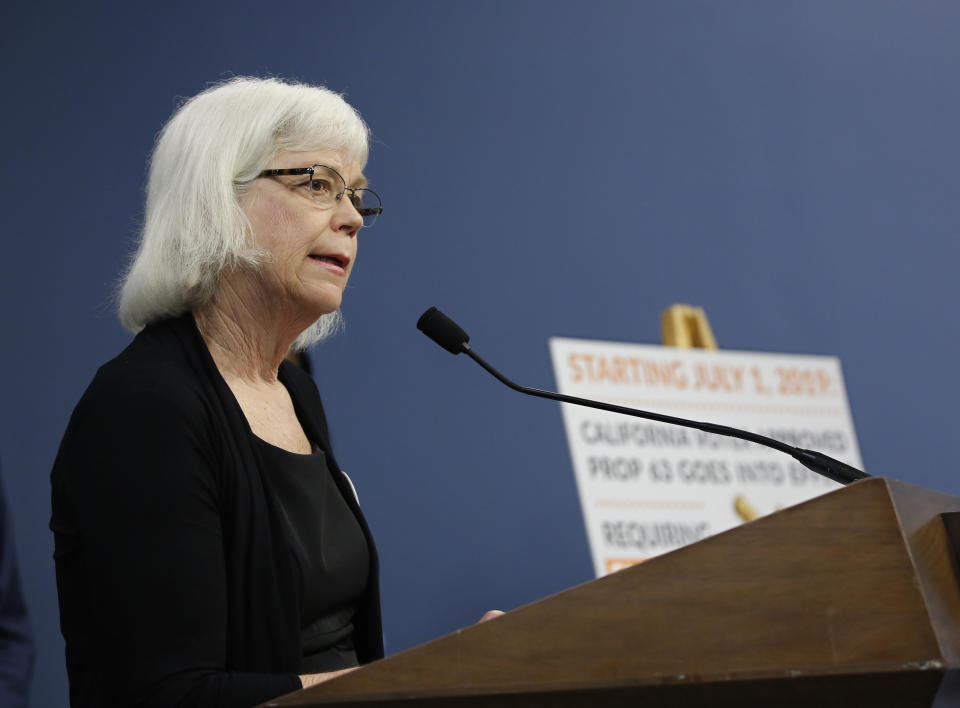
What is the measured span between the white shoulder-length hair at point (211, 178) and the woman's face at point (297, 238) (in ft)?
0.05

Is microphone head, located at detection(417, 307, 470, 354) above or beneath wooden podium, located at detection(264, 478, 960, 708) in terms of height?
above

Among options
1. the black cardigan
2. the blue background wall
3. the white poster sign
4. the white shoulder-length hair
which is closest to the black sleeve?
the black cardigan

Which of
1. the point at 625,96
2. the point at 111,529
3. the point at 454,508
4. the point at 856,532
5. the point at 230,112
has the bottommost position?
the point at 856,532

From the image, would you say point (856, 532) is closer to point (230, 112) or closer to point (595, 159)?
point (230, 112)

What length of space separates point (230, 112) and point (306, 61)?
156 cm

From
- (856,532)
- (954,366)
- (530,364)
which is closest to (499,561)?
(530,364)

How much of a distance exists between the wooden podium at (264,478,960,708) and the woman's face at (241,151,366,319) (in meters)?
0.77

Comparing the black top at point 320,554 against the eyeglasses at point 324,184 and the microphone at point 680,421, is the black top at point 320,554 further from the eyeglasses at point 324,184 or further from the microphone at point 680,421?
the eyeglasses at point 324,184

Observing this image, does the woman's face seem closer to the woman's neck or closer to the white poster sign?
the woman's neck

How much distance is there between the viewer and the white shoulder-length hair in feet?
4.54

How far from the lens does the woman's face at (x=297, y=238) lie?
1.41 meters

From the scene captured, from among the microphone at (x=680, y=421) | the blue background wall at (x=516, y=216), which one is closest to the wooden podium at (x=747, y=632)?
the microphone at (x=680, y=421)

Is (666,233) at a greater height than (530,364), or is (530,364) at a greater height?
(666,233)

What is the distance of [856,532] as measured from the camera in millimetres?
681
